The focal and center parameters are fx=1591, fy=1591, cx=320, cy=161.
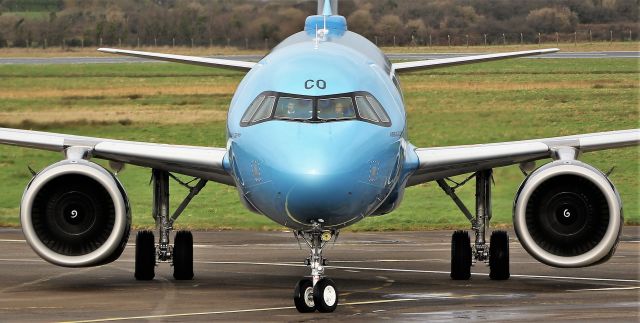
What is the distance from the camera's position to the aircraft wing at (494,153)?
20.2 metres

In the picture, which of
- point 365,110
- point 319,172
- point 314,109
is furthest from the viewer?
point 365,110

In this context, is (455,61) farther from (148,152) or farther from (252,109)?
(252,109)

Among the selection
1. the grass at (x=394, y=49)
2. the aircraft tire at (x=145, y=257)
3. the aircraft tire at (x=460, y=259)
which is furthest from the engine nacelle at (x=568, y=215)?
the grass at (x=394, y=49)

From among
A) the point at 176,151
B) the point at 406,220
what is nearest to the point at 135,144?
the point at 176,151

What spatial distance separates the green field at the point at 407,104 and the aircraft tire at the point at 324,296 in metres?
16.6

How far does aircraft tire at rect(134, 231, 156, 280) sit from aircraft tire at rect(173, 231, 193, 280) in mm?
306

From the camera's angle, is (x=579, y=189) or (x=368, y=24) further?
(x=368, y=24)

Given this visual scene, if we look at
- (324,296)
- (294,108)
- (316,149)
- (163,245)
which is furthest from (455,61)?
(316,149)

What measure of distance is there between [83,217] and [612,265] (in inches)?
323

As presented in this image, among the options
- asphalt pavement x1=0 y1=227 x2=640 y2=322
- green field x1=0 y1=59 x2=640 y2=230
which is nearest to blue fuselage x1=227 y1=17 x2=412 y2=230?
asphalt pavement x1=0 y1=227 x2=640 y2=322

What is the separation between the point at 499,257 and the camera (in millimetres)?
22016

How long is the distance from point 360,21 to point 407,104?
2.58 meters

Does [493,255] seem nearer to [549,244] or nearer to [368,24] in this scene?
[549,244]

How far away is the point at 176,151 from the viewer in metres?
20.3
